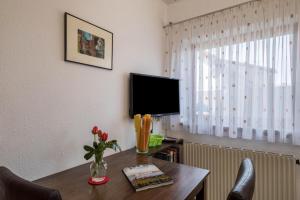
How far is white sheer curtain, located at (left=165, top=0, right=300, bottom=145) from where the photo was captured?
1845 millimetres

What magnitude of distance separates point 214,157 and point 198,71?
1.04 m

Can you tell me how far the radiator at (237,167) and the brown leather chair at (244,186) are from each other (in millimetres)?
1144

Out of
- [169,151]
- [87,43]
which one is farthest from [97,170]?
[169,151]

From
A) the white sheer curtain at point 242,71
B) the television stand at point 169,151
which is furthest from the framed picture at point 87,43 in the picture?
the white sheer curtain at point 242,71

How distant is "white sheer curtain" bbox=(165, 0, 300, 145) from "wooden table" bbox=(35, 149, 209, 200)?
101 centimetres

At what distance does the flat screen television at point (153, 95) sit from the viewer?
76.0 inches

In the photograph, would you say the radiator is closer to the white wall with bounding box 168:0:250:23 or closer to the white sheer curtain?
the white sheer curtain

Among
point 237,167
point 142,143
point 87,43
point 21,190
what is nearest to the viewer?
point 21,190

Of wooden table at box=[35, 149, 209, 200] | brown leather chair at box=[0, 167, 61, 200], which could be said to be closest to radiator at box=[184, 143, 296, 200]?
wooden table at box=[35, 149, 209, 200]

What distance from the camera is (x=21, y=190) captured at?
74 centimetres

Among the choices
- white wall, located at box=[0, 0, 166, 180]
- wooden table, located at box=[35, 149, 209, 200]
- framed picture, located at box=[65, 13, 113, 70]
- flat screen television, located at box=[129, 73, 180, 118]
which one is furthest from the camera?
flat screen television, located at box=[129, 73, 180, 118]

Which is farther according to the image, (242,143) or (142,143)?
(242,143)

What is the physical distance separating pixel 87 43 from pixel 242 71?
1.62 m

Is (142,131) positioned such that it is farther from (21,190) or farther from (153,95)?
(21,190)
